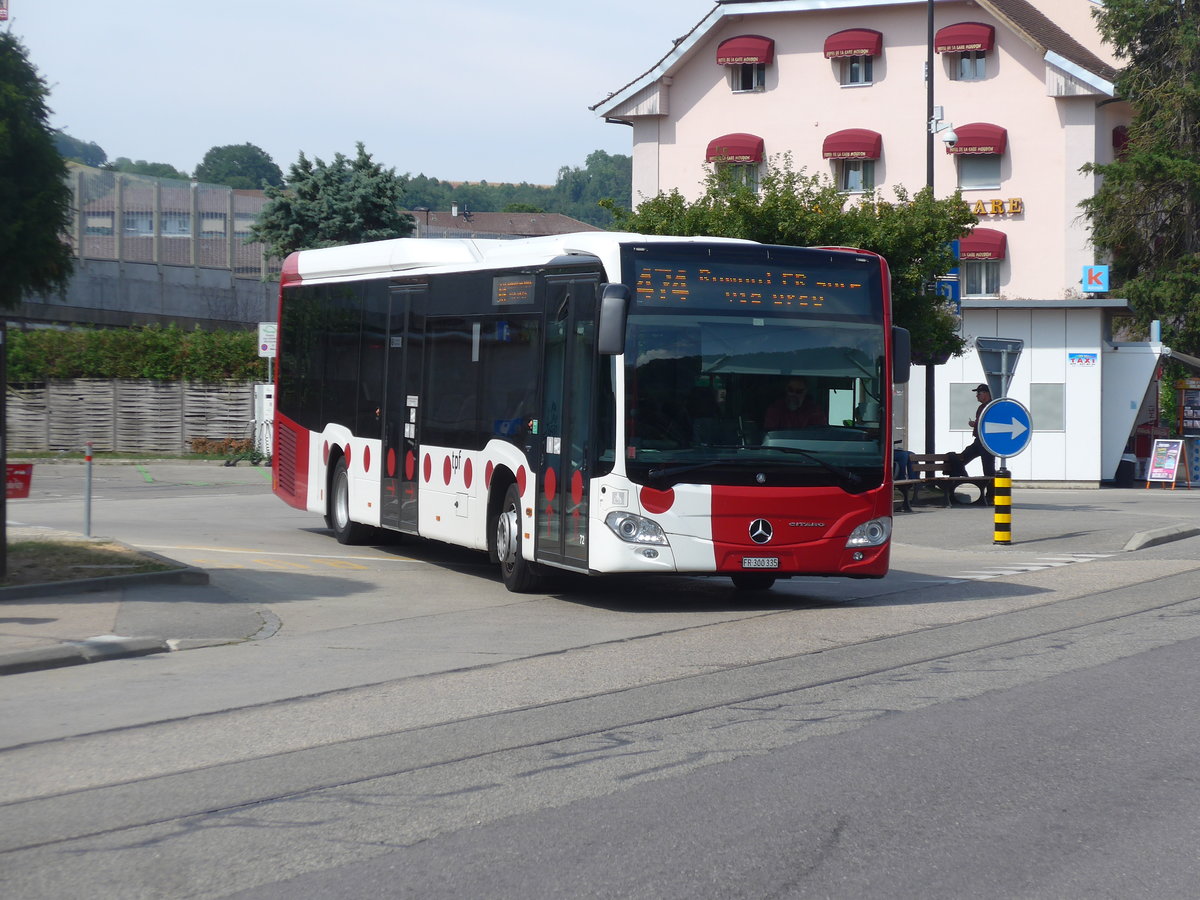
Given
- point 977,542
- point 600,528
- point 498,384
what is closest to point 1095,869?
point 600,528

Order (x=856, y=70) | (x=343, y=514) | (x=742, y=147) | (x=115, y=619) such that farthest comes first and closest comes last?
(x=742, y=147) < (x=856, y=70) < (x=343, y=514) < (x=115, y=619)

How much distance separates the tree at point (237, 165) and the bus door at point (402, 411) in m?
140

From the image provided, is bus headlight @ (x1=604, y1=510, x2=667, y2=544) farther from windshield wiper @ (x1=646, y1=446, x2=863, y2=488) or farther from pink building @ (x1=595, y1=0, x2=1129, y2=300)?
pink building @ (x1=595, y1=0, x2=1129, y2=300)

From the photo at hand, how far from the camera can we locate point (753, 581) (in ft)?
47.8

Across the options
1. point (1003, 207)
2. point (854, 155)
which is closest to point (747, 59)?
point (854, 155)

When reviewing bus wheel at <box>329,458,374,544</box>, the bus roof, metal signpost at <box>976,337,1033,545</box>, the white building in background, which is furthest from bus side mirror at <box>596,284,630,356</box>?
the white building in background

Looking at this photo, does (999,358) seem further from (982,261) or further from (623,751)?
(623,751)

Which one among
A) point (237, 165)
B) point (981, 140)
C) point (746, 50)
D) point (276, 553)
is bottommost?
point (276, 553)

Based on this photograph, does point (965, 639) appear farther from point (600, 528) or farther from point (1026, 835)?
point (1026, 835)

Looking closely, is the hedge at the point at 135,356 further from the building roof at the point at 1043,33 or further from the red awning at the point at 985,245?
the building roof at the point at 1043,33

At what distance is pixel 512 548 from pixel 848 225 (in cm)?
1237

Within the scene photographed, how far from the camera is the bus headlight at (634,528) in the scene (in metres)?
12.3

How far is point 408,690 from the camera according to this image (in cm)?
919

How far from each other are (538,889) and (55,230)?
28.9 feet
